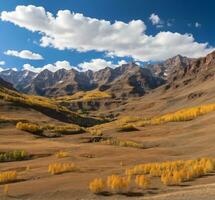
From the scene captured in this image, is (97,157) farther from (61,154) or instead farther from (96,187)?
(96,187)

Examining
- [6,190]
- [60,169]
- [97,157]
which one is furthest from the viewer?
[97,157]

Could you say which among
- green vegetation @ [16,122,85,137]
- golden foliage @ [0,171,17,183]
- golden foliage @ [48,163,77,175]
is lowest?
golden foliage @ [0,171,17,183]

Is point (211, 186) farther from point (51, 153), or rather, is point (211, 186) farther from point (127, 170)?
point (51, 153)

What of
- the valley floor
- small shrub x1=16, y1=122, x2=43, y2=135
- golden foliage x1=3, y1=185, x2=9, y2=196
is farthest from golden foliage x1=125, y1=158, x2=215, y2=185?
small shrub x1=16, y1=122, x2=43, y2=135

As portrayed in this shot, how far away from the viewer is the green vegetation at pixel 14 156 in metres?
39.2

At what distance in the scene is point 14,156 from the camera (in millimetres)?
39688

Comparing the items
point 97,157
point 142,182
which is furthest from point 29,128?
point 142,182

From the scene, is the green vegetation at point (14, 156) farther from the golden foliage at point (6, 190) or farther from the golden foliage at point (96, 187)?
the golden foliage at point (96, 187)

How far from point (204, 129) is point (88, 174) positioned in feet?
98.2

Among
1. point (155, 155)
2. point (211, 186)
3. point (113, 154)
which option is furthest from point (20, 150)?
point (211, 186)

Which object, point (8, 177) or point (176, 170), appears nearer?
point (8, 177)

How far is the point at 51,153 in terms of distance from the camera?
140ft

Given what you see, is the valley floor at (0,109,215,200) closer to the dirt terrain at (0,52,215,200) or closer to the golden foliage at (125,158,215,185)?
the dirt terrain at (0,52,215,200)

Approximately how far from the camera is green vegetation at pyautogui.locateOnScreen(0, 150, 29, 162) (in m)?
39.2
